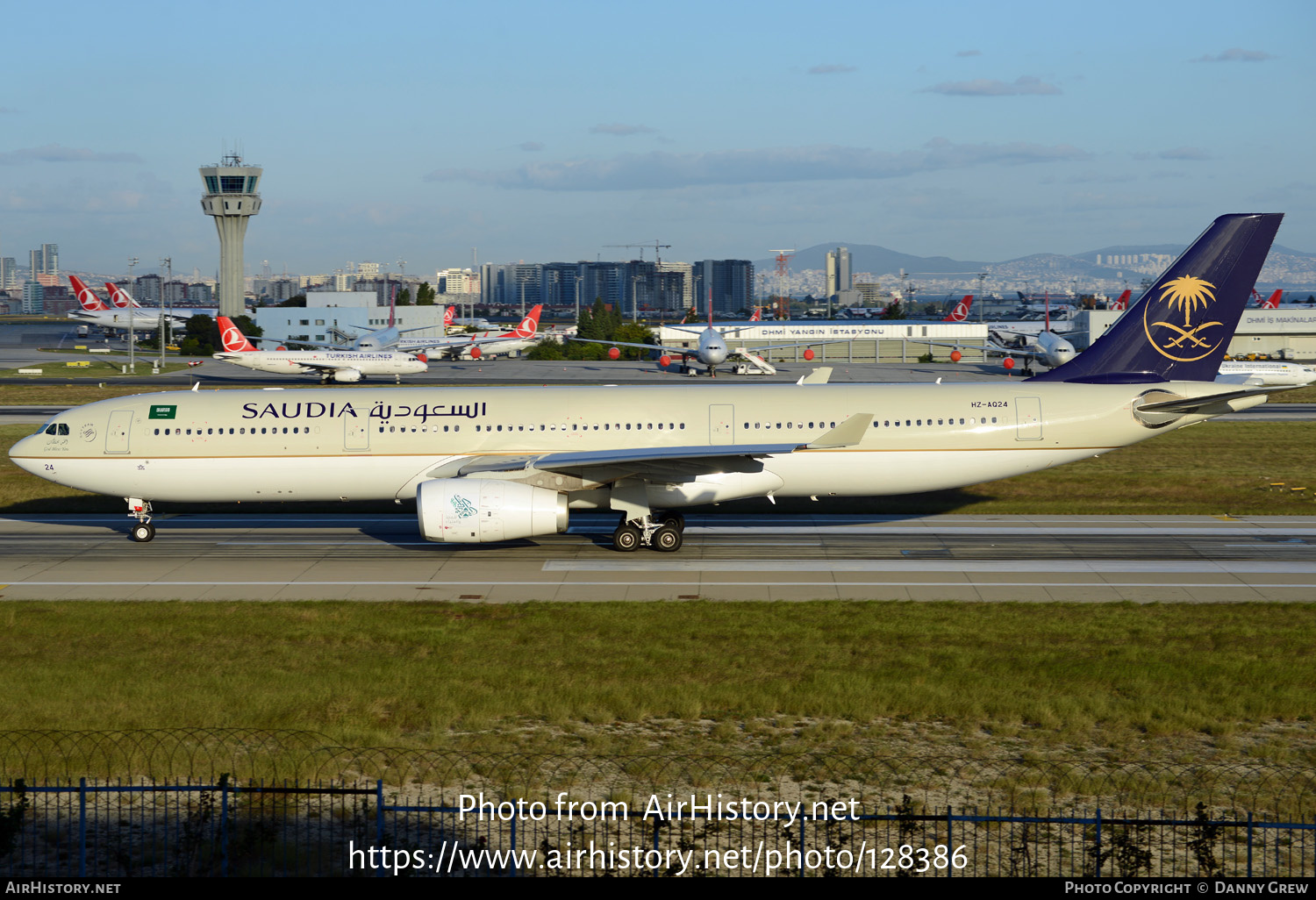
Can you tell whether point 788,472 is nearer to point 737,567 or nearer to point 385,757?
point 737,567

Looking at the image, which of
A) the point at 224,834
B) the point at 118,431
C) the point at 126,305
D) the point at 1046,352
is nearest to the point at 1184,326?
the point at 224,834

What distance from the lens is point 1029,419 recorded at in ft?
101

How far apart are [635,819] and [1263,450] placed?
4563 centimetres

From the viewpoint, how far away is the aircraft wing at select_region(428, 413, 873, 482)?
27.3 metres

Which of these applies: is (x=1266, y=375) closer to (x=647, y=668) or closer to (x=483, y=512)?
(x=483, y=512)

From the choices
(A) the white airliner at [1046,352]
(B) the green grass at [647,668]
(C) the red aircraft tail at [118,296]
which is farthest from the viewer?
(C) the red aircraft tail at [118,296]

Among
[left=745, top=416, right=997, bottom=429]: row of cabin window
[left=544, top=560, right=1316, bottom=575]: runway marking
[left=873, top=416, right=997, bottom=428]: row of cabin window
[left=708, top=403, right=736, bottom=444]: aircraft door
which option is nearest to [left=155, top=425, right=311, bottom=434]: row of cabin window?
[left=544, top=560, right=1316, bottom=575]: runway marking

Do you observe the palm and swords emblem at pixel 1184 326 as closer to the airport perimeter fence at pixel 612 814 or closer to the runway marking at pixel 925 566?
the runway marking at pixel 925 566

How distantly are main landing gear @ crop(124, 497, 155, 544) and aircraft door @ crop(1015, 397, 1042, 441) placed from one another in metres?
25.0

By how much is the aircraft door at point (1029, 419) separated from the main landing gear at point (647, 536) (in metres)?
10.00

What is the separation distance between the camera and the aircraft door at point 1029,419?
1211 inches

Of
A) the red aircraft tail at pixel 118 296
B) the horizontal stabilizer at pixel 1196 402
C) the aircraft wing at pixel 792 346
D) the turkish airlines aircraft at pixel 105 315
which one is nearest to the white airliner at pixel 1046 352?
the aircraft wing at pixel 792 346

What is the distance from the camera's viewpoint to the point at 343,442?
30.6 meters

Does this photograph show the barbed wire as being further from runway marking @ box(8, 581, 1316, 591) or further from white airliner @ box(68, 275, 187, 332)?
white airliner @ box(68, 275, 187, 332)
